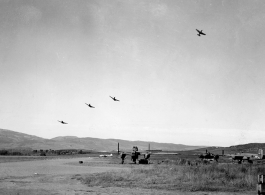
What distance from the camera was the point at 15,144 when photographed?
191m

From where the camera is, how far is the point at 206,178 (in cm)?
2577

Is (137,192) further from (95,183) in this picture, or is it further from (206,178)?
(206,178)

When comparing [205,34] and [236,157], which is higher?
[205,34]

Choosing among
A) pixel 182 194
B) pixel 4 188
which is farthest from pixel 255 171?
pixel 4 188

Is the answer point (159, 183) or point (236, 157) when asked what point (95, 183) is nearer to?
point (159, 183)

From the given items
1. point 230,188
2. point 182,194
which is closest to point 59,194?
point 182,194

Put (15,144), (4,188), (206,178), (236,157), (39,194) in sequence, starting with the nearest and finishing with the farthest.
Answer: (39,194)
(4,188)
(206,178)
(236,157)
(15,144)

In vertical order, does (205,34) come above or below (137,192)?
above

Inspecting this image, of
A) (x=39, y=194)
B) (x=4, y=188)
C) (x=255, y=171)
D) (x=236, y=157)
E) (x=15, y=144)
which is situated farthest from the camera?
(x=15, y=144)

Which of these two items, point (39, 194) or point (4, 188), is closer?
point (39, 194)

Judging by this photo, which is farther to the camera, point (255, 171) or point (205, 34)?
point (255, 171)

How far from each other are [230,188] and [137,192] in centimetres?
758

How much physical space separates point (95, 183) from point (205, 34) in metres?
16.5

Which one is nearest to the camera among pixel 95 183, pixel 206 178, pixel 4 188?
pixel 4 188
